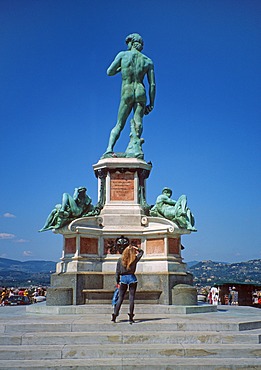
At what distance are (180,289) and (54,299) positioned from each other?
3.20 metres

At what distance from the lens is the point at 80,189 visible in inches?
524

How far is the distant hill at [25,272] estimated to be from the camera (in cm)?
5656

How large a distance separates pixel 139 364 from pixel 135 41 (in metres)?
11.3

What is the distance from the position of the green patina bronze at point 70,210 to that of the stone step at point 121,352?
16.9 ft

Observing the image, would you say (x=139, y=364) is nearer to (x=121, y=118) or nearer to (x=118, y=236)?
(x=118, y=236)

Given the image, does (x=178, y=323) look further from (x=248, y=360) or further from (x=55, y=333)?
(x=55, y=333)

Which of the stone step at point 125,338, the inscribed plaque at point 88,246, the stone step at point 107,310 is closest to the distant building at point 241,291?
the inscribed plaque at point 88,246

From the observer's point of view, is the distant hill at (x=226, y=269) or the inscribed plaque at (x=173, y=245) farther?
the distant hill at (x=226, y=269)

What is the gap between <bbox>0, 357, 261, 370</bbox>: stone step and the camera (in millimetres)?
7035

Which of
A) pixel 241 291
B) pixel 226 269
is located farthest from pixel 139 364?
pixel 226 269

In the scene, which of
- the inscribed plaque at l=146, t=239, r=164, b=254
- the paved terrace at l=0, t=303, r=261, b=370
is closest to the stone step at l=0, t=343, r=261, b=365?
the paved terrace at l=0, t=303, r=261, b=370

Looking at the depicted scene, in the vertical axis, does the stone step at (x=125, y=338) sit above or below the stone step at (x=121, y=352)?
above

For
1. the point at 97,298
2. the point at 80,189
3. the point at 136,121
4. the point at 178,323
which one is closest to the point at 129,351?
the point at 178,323

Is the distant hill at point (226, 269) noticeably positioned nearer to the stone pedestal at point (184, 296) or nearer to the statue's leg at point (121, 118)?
the statue's leg at point (121, 118)
